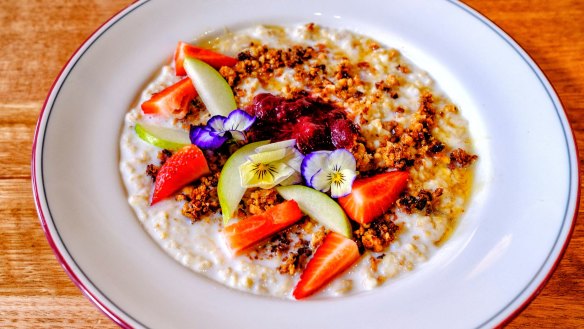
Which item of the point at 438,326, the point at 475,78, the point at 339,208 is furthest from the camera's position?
the point at 475,78

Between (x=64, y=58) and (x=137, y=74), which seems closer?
(x=137, y=74)

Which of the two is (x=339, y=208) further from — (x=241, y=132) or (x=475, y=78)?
(x=475, y=78)

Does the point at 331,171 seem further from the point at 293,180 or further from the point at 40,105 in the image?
the point at 40,105

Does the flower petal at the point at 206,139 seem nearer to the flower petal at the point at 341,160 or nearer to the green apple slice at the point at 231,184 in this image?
the green apple slice at the point at 231,184

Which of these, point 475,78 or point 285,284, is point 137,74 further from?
point 475,78

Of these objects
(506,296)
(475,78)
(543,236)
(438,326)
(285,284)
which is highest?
(475,78)

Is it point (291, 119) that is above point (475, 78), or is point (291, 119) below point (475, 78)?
below

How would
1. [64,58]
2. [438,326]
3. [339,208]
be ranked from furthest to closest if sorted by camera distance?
[64,58] < [339,208] < [438,326]

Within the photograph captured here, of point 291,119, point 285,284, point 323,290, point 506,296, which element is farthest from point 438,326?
point 291,119
